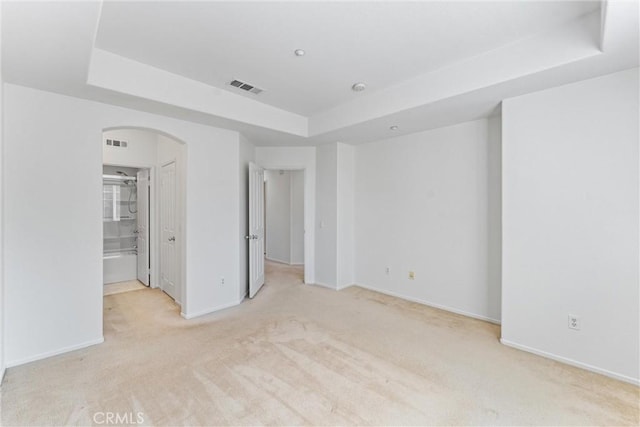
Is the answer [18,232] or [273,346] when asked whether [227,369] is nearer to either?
[273,346]

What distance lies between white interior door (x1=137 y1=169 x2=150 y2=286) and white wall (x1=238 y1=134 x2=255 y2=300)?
5.94ft

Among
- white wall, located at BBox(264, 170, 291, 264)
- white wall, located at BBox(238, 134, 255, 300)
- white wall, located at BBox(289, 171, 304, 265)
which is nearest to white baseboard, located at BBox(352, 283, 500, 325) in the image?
white wall, located at BBox(238, 134, 255, 300)

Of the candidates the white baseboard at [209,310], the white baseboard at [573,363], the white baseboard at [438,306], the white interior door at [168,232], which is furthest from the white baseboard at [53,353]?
the white baseboard at [573,363]

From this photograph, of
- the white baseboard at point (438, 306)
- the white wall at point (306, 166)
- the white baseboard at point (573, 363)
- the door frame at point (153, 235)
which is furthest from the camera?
the white wall at point (306, 166)

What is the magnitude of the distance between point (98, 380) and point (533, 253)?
3.88 m

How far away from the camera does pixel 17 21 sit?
5.46 ft

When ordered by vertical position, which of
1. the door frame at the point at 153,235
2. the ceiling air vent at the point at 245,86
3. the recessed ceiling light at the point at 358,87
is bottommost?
the door frame at the point at 153,235

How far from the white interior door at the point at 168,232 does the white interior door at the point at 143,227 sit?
0.41m

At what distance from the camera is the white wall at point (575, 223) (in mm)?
2346

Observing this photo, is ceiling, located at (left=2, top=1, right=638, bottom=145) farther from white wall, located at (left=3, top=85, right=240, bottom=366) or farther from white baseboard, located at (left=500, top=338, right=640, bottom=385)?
white baseboard, located at (left=500, top=338, right=640, bottom=385)

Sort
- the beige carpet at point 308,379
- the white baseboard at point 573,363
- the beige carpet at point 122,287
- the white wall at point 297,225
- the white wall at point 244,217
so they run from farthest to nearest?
the white wall at point 297,225 → the beige carpet at point 122,287 → the white wall at point 244,217 → the white baseboard at point 573,363 → the beige carpet at point 308,379

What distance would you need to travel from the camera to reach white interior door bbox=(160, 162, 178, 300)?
4277mm

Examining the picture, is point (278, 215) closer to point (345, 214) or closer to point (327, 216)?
point (327, 216)

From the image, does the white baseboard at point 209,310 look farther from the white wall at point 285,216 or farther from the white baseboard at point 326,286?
the white wall at point 285,216
